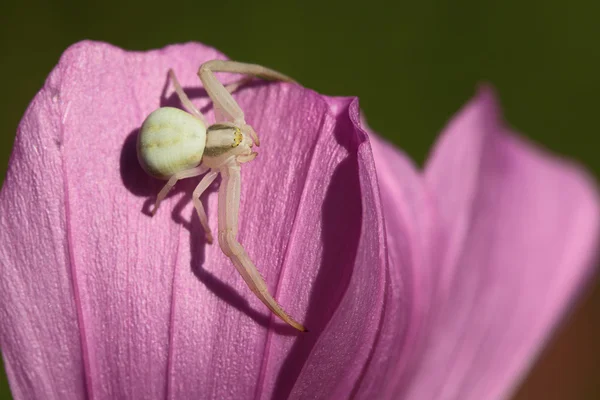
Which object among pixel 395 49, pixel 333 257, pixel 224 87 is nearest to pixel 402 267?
pixel 333 257

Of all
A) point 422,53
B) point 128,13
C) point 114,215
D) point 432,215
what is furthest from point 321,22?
point 114,215

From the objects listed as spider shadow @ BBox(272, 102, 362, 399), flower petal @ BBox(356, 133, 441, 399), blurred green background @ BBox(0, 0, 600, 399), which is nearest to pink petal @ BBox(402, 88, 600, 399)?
flower petal @ BBox(356, 133, 441, 399)

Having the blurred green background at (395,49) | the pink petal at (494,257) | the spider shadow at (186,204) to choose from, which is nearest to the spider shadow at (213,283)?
the spider shadow at (186,204)

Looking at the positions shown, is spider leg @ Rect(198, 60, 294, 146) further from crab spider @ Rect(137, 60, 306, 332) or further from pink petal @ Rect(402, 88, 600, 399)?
pink petal @ Rect(402, 88, 600, 399)

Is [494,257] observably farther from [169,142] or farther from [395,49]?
[395,49]

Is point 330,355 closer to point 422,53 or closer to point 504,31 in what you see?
point 422,53

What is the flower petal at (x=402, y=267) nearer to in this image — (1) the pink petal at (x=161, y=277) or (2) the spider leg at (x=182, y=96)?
(1) the pink petal at (x=161, y=277)
